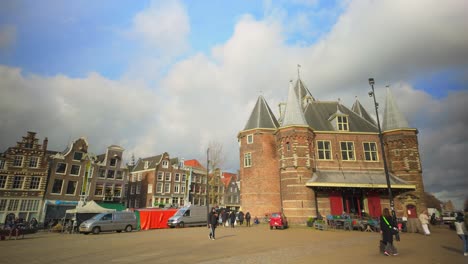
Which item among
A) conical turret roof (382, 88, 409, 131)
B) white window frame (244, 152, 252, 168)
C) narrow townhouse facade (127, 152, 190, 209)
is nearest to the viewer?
conical turret roof (382, 88, 409, 131)

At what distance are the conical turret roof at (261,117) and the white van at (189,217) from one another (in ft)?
39.7

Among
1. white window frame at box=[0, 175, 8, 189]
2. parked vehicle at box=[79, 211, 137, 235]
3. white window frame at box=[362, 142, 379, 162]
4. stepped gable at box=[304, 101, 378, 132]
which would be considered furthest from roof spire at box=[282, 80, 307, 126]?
white window frame at box=[0, 175, 8, 189]

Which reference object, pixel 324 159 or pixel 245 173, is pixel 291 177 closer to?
pixel 324 159

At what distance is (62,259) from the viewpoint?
1018 centimetres

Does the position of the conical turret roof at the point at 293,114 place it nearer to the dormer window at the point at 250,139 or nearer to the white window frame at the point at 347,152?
the dormer window at the point at 250,139

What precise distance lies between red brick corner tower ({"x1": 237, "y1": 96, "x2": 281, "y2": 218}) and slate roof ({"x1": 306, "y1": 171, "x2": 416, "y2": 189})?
5.70m

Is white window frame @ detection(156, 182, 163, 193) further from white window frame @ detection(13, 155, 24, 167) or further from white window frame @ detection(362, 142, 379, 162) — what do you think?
white window frame @ detection(362, 142, 379, 162)

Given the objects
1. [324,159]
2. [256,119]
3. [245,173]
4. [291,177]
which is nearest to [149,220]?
[245,173]

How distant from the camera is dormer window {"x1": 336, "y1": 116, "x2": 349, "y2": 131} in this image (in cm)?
3042

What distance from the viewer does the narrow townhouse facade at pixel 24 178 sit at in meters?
33.2

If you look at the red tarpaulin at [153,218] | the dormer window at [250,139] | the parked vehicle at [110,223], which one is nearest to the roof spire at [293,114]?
the dormer window at [250,139]

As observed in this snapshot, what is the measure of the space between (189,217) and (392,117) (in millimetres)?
24963

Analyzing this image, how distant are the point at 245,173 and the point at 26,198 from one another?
1145 inches

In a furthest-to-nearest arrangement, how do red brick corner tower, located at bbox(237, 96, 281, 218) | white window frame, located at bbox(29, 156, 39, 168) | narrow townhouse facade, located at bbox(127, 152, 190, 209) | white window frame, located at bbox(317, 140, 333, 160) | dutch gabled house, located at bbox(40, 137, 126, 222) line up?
1. narrow townhouse facade, located at bbox(127, 152, 190, 209)
2. dutch gabled house, located at bbox(40, 137, 126, 222)
3. white window frame, located at bbox(29, 156, 39, 168)
4. red brick corner tower, located at bbox(237, 96, 281, 218)
5. white window frame, located at bbox(317, 140, 333, 160)
